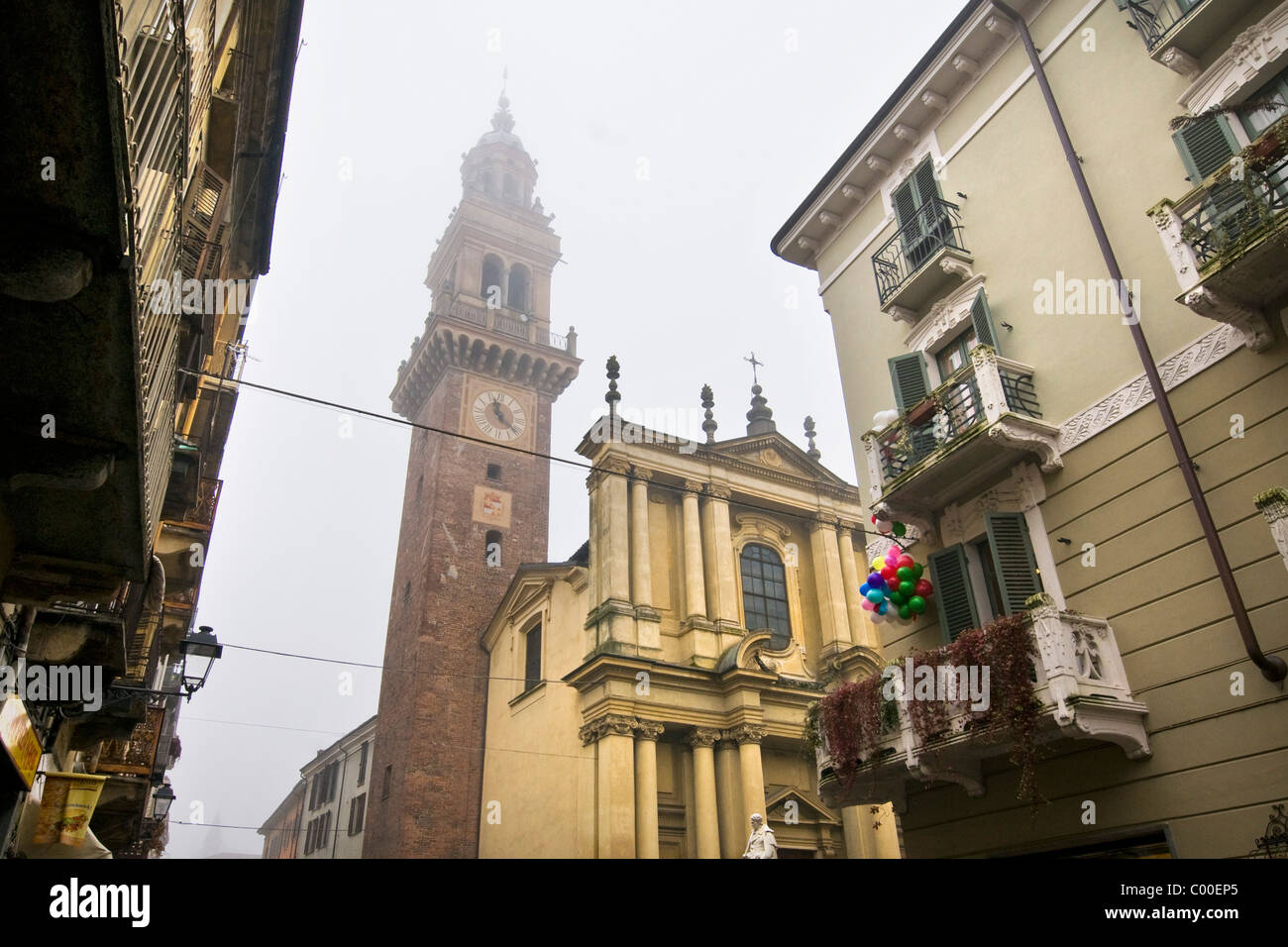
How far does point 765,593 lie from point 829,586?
1.97 metres

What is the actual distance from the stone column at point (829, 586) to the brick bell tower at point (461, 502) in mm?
10780

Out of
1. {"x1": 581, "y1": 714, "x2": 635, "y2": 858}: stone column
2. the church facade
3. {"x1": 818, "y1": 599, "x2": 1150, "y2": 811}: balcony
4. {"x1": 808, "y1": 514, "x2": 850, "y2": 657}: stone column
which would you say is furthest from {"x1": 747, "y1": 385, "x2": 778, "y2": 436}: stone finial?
{"x1": 818, "y1": 599, "x2": 1150, "y2": 811}: balcony

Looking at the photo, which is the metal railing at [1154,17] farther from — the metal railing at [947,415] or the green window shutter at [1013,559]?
the green window shutter at [1013,559]

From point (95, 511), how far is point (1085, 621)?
30.2 ft

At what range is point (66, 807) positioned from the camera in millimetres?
9398

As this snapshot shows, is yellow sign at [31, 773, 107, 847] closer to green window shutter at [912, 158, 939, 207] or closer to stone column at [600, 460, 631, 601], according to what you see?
green window shutter at [912, 158, 939, 207]

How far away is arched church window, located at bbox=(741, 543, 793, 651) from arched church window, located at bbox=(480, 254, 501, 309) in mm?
19671

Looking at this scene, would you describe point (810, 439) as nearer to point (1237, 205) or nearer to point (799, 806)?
point (799, 806)

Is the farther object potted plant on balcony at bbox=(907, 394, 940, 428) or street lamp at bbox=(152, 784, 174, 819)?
street lamp at bbox=(152, 784, 174, 819)

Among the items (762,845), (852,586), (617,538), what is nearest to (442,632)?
(617,538)

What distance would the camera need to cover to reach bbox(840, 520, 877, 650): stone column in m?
25.5

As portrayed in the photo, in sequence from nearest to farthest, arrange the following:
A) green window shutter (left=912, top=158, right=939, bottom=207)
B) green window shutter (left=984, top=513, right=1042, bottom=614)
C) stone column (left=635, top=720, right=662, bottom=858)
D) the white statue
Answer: green window shutter (left=984, top=513, right=1042, bottom=614)
green window shutter (left=912, top=158, right=939, bottom=207)
the white statue
stone column (left=635, top=720, right=662, bottom=858)
